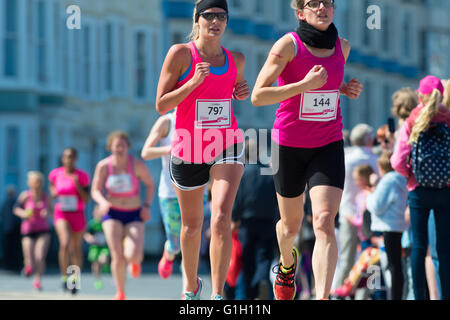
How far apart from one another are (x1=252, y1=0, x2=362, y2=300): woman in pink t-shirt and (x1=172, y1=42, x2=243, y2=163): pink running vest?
25 centimetres

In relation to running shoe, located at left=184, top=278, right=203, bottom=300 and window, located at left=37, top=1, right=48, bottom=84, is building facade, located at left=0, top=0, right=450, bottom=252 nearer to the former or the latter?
window, located at left=37, top=1, right=48, bottom=84

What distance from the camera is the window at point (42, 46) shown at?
105 ft

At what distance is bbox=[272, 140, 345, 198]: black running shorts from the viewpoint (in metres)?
7.88

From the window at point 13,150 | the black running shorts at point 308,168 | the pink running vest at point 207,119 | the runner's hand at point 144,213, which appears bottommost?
the runner's hand at point 144,213

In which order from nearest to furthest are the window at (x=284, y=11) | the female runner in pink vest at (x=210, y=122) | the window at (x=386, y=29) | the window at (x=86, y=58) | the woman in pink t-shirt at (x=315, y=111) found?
the woman in pink t-shirt at (x=315, y=111), the female runner in pink vest at (x=210, y=122), the window at (x=86, y=58), the window at (x=284, y=11), the window at (x=386, y=29)

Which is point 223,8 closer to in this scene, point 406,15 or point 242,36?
point 242,36

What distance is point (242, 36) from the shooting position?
4209cm

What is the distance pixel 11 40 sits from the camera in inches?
1228

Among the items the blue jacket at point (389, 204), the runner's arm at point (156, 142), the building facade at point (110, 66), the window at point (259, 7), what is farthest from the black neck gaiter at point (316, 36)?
the window at point (259, 7)

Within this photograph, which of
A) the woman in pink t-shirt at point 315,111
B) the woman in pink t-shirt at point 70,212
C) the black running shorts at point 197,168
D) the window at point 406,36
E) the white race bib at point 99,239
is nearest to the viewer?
the woman in pink t-shirt at point 315,111

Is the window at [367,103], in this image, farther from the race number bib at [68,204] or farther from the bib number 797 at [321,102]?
the bib number 797 at [321,102]

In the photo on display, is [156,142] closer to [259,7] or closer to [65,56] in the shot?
[65,56]

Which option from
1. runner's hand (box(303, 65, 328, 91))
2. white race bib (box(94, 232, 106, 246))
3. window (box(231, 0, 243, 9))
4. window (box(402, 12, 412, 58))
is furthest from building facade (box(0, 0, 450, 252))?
runner's hand (box(303, 65, 328, 91))
